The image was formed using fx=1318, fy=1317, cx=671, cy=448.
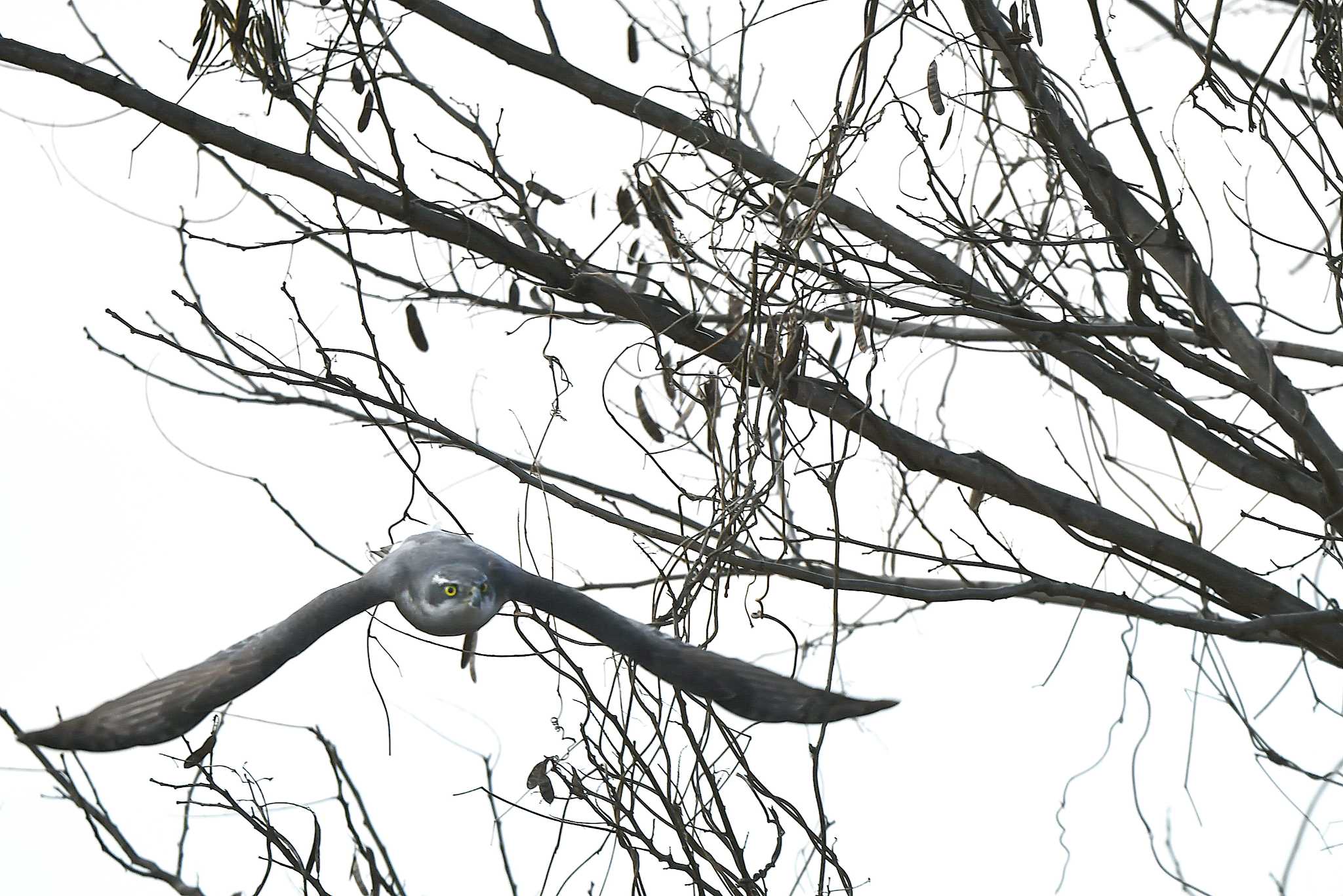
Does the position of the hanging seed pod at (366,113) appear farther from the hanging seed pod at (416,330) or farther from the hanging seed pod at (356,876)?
the hanging seed pod at (356,876)

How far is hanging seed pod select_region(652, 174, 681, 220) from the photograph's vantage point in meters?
2.57

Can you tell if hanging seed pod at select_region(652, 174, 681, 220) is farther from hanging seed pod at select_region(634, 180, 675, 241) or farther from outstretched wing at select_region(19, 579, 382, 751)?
outstretched wing at select_region(19, 579, 382, 751)

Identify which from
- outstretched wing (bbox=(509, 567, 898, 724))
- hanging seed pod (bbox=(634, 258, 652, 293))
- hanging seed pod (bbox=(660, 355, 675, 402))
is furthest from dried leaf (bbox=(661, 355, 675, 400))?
outstretched wing (bbox=(509, 567, 898, 724))

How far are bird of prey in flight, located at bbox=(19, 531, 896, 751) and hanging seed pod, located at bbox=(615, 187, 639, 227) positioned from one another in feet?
3.50

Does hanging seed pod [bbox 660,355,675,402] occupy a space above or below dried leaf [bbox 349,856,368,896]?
above

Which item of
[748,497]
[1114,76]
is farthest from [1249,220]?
[748,497]

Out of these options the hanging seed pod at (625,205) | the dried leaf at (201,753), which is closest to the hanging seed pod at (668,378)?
the hanging seed pod at (625,205)

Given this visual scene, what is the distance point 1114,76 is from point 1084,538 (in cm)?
82

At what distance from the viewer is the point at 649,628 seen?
189 centimetres

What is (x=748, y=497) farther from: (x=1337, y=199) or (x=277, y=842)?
(x=1337, y=199)

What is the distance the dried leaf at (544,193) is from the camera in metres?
2.71

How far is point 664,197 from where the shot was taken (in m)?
2.62

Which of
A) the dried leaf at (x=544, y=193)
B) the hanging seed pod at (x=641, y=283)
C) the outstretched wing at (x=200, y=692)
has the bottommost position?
the outstretched wing at (x=200, y=692)

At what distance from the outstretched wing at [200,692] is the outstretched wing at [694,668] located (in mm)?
242
